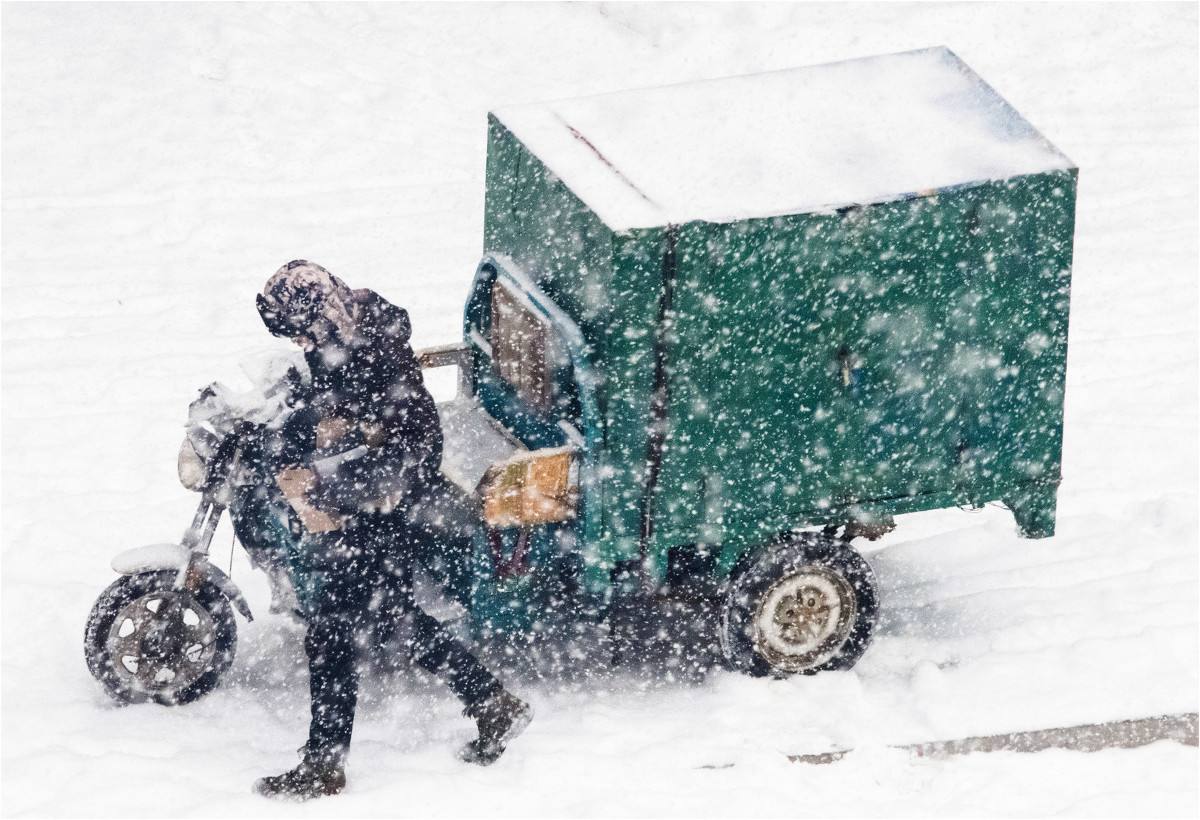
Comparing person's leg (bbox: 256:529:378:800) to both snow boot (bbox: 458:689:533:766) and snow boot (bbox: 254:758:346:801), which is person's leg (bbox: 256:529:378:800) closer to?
snow boot (bbox: 254:758:346:801)

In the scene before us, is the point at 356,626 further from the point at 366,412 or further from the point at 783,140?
the point at 783,140

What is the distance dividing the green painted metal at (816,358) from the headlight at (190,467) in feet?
4.43

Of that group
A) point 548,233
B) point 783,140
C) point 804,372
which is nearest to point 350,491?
point 548,233

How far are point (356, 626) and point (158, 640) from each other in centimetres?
83

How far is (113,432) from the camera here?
8828mm

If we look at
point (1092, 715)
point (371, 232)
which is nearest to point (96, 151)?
point (371, 232)

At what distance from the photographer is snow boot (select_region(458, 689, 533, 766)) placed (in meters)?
6.53

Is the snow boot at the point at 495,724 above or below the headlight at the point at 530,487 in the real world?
below

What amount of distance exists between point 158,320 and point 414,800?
4.28 metres

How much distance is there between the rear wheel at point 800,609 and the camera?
22.4ft

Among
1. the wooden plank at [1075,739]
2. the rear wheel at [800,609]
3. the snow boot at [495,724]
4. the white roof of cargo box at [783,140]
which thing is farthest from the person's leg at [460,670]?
the white roof of cargo box at [783,140]

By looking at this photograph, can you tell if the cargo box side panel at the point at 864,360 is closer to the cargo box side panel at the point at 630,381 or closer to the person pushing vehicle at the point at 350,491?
the cargo box side panel at the point at 630,381

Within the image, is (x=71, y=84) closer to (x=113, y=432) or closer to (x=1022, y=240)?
(x=113, y=432)

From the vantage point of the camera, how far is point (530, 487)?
6.52 m
